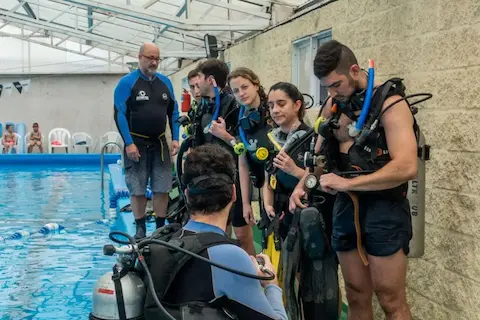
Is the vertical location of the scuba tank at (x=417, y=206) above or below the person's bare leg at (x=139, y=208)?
above

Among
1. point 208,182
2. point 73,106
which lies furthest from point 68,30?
point 208,182

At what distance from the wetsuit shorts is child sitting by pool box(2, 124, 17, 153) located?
45.9ft

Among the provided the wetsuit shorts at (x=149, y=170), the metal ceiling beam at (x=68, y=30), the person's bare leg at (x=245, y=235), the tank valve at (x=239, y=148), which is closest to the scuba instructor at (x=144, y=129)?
the wetsuit shorts at (x=149, y=170)

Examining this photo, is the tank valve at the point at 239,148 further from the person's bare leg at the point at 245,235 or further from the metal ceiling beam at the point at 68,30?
the metal ceiling beam at the point at 68,30

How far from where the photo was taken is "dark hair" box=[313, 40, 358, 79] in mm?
2562

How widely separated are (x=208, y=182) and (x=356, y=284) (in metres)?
1.10

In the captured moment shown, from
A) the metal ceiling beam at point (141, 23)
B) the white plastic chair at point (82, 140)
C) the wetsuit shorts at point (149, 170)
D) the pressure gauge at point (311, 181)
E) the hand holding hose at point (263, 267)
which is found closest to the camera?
the hand holding hose at point (263, 267)

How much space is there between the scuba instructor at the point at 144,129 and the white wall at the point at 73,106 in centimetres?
1506

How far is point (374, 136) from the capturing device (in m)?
2.53

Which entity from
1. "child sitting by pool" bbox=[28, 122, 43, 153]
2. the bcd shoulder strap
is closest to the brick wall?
the bcd shoulder strap

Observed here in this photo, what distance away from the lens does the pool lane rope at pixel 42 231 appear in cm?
627

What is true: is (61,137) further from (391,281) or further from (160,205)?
(391,281)

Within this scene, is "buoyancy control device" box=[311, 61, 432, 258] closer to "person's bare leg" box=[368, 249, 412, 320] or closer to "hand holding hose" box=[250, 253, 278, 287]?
"person's bare leg" box=[368, 249, 412, 320]

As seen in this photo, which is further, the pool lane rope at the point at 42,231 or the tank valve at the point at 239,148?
the pool lane rope at the point at 42,231
